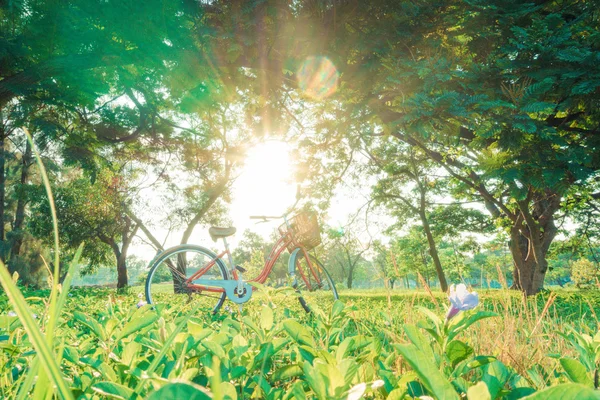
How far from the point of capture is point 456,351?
0.97 m

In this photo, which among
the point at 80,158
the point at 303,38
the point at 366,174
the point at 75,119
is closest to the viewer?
the point at 303,38

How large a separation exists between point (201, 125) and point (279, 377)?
577 inches

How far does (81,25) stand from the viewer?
515 cm

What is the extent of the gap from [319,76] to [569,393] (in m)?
5.85

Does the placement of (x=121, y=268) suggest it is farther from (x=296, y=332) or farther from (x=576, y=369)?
(x=576, y=369)

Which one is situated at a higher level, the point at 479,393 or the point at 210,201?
the point at 210,201

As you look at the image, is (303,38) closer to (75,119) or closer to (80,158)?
(80,158)

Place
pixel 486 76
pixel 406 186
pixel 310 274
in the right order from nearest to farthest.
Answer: pixel 486 76 → pixel 310 274 → pixel 406 186

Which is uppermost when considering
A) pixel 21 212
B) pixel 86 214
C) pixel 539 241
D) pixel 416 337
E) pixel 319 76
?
pixel 21 212

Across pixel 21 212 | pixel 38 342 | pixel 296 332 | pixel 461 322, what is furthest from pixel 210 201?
pixel 38 342

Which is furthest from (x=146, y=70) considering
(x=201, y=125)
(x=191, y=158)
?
(x=201, y=125)

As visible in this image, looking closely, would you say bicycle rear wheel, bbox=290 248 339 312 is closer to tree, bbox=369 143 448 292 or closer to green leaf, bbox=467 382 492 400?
green leaf, bbox=467 382 492 400

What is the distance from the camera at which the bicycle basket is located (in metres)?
5.44

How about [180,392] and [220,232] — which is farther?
[220,232]
